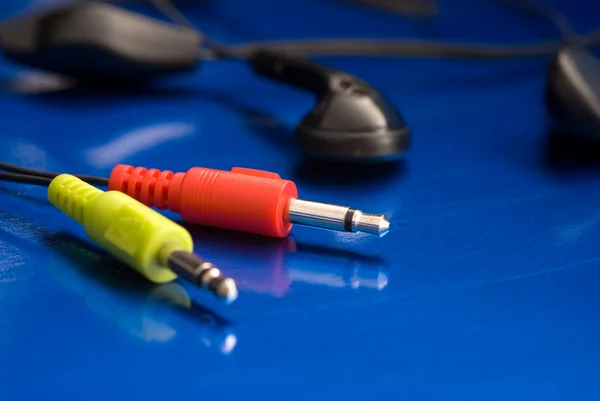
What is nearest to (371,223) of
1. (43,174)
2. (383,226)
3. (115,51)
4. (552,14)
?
(383,226)

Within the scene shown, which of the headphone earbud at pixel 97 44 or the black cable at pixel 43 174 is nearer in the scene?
the black cable at pixel 43 174

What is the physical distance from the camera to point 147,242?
1.37ft

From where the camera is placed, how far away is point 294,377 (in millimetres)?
372

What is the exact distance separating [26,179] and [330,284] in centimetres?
25

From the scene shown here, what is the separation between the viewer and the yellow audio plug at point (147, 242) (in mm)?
401

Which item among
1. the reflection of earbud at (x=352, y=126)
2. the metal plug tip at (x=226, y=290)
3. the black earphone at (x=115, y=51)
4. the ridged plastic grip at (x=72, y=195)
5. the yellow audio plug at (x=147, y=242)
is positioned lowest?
the metal plug tip at (x=226, y=290)

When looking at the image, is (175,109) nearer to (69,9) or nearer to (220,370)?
(69,9)

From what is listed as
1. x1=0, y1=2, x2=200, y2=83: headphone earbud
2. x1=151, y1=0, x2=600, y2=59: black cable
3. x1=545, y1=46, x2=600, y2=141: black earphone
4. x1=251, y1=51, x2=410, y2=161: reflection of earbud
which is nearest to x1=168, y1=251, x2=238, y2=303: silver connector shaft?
x1=251, y1=51, x2=410, y2=161: reflection of earbud

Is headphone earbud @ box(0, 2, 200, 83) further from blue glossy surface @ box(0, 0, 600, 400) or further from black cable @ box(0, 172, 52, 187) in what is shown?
black cable @ box(0, 172, 52, 187)

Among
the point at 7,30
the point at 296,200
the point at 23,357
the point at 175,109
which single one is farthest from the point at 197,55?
the point at 23,357

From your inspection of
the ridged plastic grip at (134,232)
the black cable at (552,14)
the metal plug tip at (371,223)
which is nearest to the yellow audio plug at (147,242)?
the ridged plastic grip at (134,232)

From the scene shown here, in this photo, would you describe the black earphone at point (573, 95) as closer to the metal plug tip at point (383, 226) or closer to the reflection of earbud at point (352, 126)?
the reflection of earbud at point (352, 126)

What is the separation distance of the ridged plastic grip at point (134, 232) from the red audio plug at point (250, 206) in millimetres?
56

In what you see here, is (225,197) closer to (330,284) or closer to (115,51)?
(330,284)
